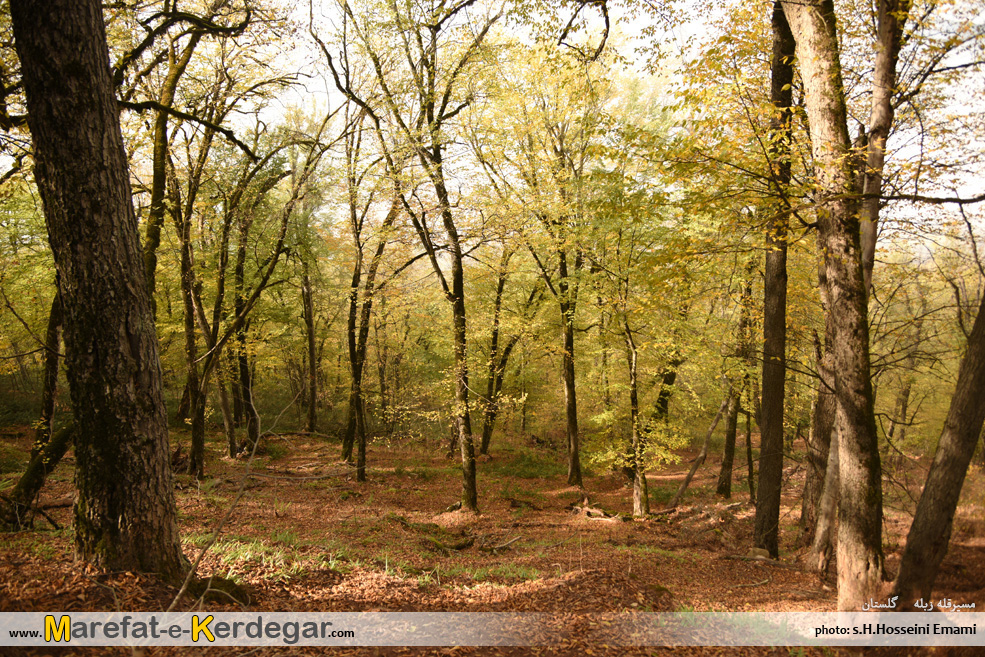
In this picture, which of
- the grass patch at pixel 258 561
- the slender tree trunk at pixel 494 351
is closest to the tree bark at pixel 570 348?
the slender tree trunk at pixel 494 351

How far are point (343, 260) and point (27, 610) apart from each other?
14.3 meters

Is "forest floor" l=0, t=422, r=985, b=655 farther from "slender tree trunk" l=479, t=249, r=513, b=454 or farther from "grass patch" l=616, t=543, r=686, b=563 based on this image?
"slender tree trunk" l=479, t=249, r=513, b=454

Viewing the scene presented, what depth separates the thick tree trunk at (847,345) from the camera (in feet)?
15.1

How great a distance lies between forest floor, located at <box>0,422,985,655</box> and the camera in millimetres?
3865

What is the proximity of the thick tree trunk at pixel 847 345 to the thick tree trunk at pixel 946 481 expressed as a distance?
264 millimetres

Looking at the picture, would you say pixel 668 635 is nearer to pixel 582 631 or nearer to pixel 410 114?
pixel 582 631

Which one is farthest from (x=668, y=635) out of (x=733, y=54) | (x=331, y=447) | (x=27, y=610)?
(x=331, y=447)

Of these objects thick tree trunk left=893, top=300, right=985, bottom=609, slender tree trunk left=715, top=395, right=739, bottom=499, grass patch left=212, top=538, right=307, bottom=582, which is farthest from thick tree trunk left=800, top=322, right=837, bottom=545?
grass patch left=212, top=538, right=307, bottom=582

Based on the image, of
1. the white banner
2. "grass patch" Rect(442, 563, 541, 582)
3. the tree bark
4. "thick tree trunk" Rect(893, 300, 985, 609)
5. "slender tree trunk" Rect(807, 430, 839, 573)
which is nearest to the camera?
the white banner

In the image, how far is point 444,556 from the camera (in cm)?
738

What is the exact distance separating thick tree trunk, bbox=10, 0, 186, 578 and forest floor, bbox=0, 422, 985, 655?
0.49m

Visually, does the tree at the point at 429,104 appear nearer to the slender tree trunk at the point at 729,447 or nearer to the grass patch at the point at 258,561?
the grass patch at the point at 258,561

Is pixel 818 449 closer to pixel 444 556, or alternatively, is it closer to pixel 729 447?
pixel 444 556

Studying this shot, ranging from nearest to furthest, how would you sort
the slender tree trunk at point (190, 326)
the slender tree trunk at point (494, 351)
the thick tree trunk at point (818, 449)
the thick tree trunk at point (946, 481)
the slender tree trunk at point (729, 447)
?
the thick tree trunk at point (946, 481) < the thick tree trunk at point (818, 449) < the slender tree trunk at point (190, 326) < the slender tree trunk at point (729, 447) < the slender tree trunk at point (494, 351)
